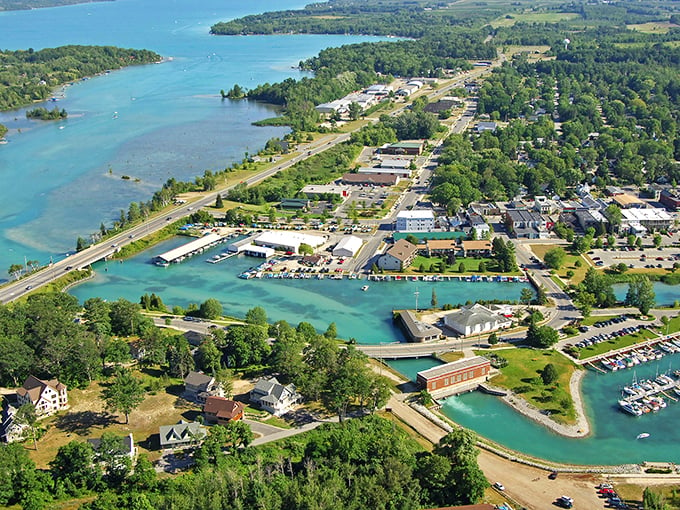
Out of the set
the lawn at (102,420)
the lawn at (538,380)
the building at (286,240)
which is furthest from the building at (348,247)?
the lawn at (102,420)

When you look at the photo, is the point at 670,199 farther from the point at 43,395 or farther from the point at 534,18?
the point at 534,18

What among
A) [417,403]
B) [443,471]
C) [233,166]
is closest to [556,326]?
[417,403]

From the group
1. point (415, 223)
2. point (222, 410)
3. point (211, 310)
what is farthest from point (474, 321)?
point (415, 223)

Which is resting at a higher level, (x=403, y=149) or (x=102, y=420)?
(x=403, y=149)

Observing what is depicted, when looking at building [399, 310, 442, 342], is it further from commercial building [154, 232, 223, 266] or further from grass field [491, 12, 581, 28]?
grass field [491, 12, 581, 28]

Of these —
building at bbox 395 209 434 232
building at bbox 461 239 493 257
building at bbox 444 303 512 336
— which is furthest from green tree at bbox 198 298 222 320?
building at bbox 395 209 434 232
